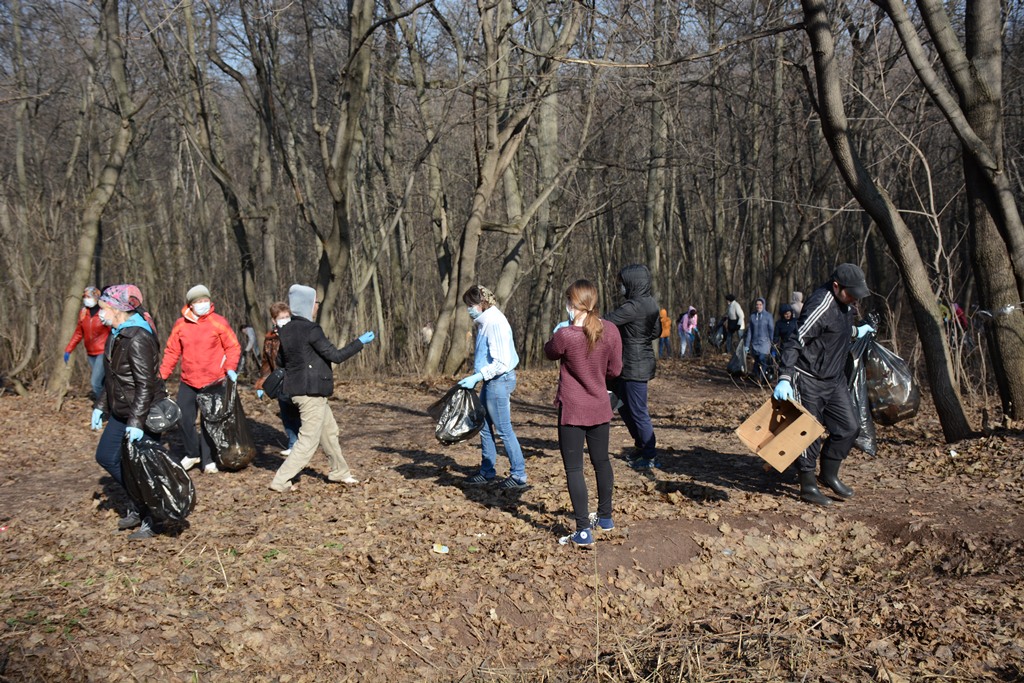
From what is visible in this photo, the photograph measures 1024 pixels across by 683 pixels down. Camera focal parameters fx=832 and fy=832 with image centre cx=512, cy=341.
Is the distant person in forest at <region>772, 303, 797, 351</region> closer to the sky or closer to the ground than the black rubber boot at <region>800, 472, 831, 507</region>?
closer to the sky

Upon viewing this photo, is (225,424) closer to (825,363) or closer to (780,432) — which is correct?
(780,432)

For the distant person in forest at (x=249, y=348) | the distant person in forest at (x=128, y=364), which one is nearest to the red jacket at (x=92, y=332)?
the distant person in forest at (x=128, y=364)

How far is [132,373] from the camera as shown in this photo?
5668 mm

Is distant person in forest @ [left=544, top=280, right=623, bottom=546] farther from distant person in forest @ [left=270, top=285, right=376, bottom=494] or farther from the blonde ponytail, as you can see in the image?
distant person in forest @ [left=270, top=285, right=376, bottom=494]

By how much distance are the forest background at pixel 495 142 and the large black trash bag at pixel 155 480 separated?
4.80 meters

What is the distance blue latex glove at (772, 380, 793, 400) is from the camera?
6.00 meters

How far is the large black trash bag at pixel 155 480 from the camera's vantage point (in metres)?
5.56

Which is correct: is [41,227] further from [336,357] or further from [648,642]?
[648,642]

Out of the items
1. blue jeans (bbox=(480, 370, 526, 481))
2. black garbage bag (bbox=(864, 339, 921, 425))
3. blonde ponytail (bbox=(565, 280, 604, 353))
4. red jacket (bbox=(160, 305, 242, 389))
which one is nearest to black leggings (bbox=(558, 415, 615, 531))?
blonde ponytail (bbox=(565, 280, 604, 353))

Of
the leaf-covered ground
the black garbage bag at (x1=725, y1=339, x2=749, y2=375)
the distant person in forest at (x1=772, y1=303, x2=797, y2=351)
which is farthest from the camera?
the black garbage bag at (x1=725, y1=339, x2=749, y2=375)

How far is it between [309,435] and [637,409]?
284 centimetres

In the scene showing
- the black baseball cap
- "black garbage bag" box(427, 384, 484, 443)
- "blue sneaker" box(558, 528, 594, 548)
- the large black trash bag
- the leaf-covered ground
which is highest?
the black baseball cap

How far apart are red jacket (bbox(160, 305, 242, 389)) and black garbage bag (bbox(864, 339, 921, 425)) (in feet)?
18.7

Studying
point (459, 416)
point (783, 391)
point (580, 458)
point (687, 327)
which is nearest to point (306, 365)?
point (459, 416)
